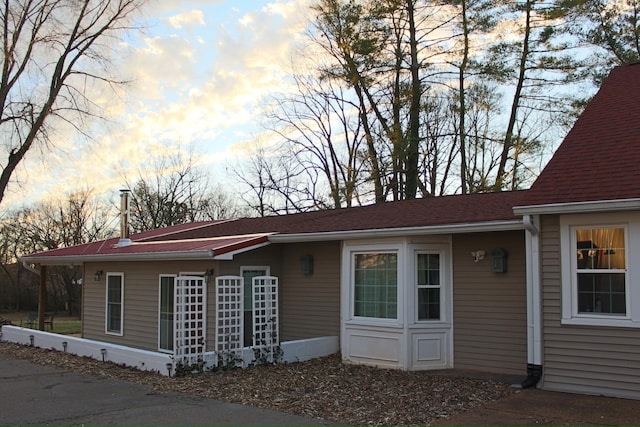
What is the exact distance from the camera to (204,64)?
14.5 m

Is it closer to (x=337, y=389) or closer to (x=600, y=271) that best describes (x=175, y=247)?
(x=337, y=389)

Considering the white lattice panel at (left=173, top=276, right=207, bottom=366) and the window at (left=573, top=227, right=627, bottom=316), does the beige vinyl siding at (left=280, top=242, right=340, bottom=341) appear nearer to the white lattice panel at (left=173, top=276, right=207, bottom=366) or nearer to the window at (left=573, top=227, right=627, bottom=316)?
the white lattice panel at (left=173, top=276, right=207, bottom=366)

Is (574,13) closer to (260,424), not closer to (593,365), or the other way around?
(593,365)

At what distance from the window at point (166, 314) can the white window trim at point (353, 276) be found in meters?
3.80

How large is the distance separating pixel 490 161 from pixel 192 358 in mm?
16807

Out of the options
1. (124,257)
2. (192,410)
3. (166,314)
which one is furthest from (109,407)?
(124,257)

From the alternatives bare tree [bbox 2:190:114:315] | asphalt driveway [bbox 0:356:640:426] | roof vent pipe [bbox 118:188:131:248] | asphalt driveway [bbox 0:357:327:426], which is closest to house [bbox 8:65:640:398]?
roof vent pipe [bbox 118:188:131:248]

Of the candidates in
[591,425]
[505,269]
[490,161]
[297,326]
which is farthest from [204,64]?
[490,161]

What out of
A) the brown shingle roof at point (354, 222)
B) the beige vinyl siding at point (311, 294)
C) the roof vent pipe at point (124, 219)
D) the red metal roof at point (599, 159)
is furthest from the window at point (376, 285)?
the roof vent pipe at point (124, 219)

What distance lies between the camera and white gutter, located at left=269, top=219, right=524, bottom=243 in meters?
8.80

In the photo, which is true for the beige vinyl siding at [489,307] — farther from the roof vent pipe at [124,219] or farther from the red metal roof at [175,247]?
the roof vent pipe at [124,219]

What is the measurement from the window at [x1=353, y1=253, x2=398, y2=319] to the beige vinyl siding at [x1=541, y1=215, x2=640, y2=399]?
2727mm

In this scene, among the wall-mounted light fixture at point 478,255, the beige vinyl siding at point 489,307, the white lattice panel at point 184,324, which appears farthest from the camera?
the white lattice panel at point 184,324

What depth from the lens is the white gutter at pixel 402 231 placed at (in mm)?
8805
